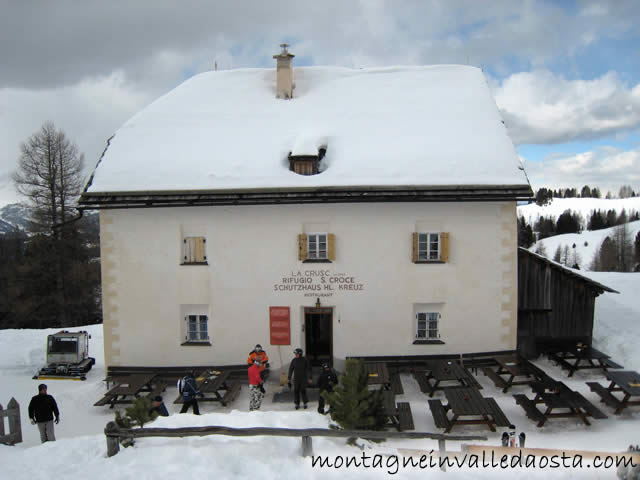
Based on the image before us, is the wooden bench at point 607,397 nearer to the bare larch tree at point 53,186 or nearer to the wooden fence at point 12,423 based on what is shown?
the wooden fence at point 12,423

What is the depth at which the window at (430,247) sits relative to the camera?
13.7 metres

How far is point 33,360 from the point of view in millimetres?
16531

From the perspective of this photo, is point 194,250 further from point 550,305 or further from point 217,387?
point 550,305

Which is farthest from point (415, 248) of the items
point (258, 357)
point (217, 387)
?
point (217, 387)

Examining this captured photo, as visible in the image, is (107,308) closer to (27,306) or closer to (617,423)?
(617,423)

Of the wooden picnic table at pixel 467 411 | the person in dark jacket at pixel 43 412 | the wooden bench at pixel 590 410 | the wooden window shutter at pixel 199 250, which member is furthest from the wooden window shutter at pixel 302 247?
the wooden bench at pixel 590 410

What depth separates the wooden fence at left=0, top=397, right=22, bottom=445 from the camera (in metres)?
9.34

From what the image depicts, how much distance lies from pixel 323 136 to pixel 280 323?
5896mm

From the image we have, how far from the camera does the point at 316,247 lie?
45.7ft

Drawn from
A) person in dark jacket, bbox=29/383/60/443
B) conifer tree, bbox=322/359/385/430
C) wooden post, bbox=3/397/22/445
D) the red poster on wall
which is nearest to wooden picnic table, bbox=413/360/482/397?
the red poster on wall

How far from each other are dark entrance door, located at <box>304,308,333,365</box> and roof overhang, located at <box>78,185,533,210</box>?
3.57 meters

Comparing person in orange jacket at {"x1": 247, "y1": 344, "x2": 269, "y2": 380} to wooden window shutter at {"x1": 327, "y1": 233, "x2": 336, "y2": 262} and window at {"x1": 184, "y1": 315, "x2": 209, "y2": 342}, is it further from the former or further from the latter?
wooden window shutter at {"x1": 327, "y1": 233, "x2": 336, "y2": 262}

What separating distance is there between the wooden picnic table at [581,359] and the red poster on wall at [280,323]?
321 inches

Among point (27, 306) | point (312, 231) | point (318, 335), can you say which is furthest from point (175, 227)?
point (27, 306)
